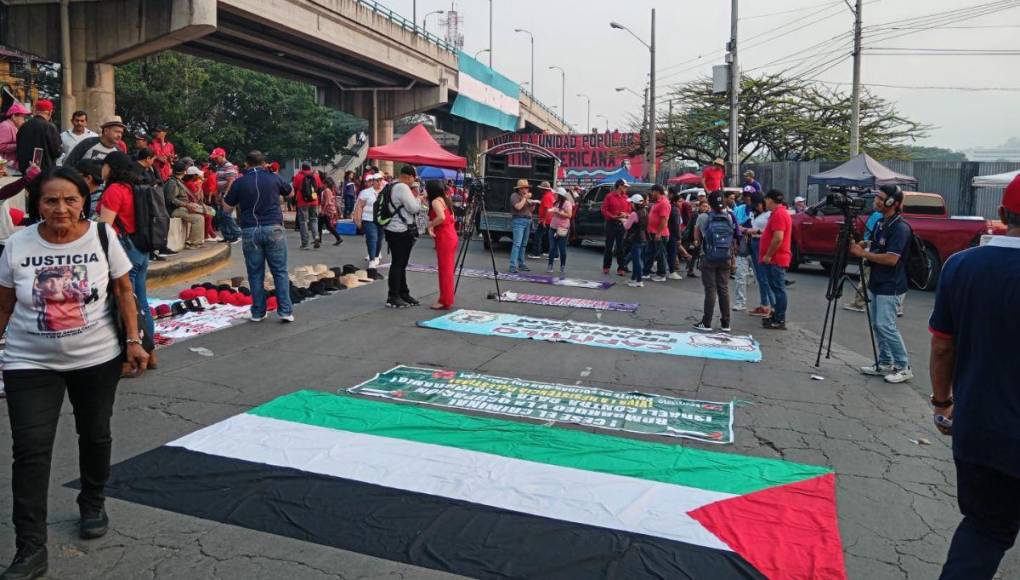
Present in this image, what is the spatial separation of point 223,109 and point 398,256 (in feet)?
127

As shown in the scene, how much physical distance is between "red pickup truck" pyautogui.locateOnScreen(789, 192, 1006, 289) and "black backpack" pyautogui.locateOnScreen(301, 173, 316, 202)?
1082 cm

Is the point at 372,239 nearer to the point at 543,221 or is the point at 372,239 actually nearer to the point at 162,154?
the point at 162,154

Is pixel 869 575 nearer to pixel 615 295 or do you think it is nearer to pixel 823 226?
pixel 615 295

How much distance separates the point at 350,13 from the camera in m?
31.5

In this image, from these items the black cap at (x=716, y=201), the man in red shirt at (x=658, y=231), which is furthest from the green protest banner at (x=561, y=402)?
the man in red shirt at (x=658, y=231)

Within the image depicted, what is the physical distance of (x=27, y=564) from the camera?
3.43m

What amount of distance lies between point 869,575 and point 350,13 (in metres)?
31.4

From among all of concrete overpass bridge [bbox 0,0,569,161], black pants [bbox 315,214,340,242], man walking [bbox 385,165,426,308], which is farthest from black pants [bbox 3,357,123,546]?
concrete overpass bridge [bbox 0,0,569,161]

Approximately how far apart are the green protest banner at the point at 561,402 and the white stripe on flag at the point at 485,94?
39734 millimetres

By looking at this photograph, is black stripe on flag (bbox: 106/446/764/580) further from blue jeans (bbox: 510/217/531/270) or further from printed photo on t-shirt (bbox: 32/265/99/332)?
blue jeans (bbox: 510/217/531/270)

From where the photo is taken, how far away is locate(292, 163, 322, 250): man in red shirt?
17.7 metres

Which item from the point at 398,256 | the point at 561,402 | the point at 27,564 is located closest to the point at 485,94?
the point at 398,256

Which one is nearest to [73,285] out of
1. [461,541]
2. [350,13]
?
[461,541]

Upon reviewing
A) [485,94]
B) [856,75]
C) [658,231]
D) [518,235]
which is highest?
[485,94]
